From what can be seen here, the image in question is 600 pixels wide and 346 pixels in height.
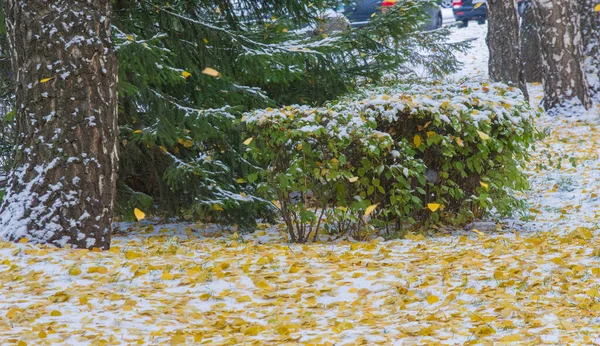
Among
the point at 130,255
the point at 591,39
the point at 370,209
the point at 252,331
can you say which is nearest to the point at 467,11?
the point at 591,39

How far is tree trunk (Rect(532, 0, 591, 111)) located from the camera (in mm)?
12422

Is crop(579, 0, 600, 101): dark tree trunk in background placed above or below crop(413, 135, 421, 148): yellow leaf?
above

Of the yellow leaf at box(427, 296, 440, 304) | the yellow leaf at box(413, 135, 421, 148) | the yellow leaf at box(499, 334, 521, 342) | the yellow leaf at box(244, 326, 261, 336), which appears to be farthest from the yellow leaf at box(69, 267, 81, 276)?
the yellow leaf at box(413, 135, 421, 148)

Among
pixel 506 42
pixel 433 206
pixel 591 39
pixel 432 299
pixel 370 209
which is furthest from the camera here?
pixel 591 39

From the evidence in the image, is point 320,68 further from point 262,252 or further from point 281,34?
point 262,252

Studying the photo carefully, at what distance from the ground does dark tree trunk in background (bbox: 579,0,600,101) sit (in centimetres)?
757

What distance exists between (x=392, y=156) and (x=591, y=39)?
8859 millimetres

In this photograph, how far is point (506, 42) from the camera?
13258 mm

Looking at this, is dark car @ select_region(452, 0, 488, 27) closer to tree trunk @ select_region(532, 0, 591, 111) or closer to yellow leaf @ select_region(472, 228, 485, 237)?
tree trunk @ select_region(532, 0, 591, 111)

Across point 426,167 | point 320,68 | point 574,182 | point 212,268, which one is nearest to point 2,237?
point 212,268

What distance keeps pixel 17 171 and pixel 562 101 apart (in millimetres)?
9718

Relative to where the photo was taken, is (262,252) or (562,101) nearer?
(262,252)

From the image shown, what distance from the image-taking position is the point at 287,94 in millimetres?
8688

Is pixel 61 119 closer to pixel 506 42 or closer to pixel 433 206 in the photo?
pixel 433 206
